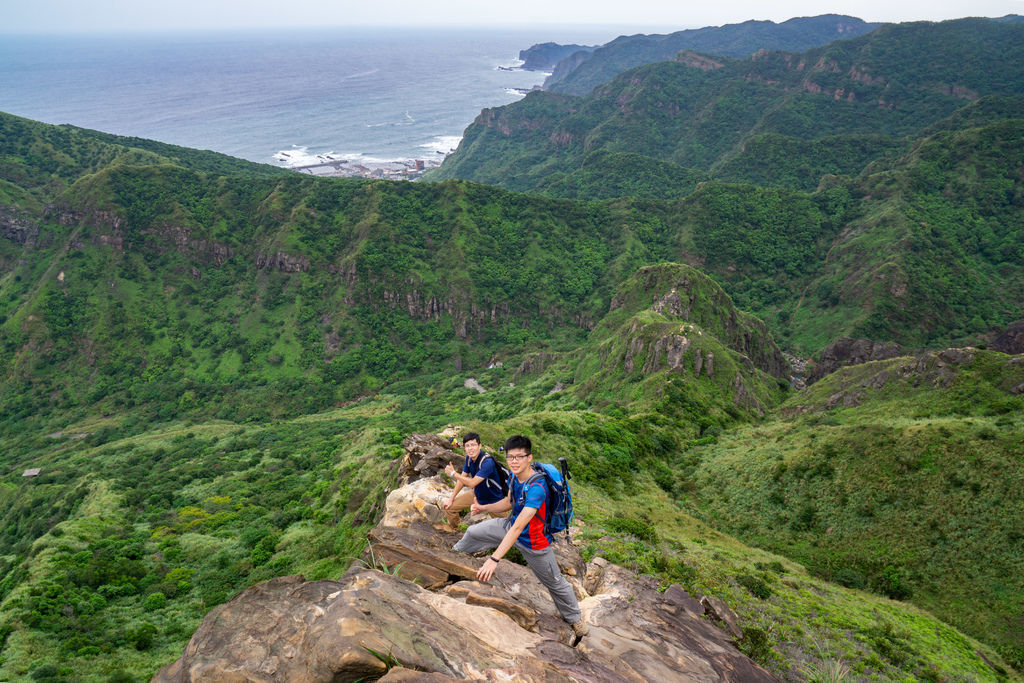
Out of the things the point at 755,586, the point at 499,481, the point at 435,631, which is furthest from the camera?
the point at 755,586

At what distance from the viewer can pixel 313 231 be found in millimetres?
159500

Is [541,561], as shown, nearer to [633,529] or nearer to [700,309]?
[633,529]

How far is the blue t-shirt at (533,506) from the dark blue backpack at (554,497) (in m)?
0.11

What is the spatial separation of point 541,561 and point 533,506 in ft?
5.97

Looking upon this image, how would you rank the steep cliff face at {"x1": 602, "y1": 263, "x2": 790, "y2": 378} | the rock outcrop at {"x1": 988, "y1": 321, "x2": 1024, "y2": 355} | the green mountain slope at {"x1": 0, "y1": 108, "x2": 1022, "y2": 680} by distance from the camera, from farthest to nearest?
the steep cliff face at {"x1": 602, "y1": 263, "x2": 790, "y2": 378} < the rock outcrop at {"x1": 988, "y1": 321, "x2": 1024, "y2": 355} < the green mountain slope at {"x1": 0, "y1": 108, "x2": 1022, "y2": 680}

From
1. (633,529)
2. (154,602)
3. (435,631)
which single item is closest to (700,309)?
(633,529)

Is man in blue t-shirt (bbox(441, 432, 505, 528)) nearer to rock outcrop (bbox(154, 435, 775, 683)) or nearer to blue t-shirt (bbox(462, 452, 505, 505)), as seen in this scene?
blue t-shirt (bbox(462, 452, 505, 505))

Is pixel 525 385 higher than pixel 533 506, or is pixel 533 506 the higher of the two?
pixel 533 506

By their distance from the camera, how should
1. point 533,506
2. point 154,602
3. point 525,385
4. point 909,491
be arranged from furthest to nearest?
point 525,385, point 154,602, point 909,491, point 533,506

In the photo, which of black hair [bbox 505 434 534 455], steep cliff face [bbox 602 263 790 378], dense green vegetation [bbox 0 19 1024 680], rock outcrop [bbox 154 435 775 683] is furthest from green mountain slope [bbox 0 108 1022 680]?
black hair [bbox 505 434 534 455]

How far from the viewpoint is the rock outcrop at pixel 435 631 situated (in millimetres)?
9148

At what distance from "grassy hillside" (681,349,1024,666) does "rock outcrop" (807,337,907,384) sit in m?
53.7

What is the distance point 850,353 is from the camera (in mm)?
105312

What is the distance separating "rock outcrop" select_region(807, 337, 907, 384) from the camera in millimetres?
100500
